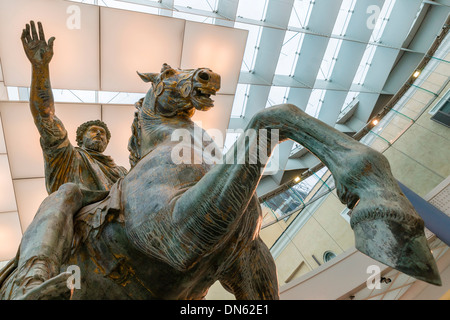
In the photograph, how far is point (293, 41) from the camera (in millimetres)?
Result: 10828

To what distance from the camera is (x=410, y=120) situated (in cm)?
586

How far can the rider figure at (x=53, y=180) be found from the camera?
1259 millimetres

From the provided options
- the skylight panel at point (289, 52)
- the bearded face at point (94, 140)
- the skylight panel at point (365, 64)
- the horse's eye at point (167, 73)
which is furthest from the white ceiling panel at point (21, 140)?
the skylight panel at point (365, 64)

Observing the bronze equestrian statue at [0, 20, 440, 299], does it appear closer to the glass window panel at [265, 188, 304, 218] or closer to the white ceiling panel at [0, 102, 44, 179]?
the glass window panel at [265, 188, 304, 218]

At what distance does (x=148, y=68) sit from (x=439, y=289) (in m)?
6.97

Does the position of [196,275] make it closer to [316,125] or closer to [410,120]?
[316,125]

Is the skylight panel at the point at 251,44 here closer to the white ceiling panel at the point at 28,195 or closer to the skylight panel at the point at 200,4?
the skylight panel at the point at 200,4

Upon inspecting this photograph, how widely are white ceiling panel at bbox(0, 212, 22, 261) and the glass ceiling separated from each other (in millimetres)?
2889

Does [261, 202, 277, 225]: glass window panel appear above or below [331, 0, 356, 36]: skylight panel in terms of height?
below

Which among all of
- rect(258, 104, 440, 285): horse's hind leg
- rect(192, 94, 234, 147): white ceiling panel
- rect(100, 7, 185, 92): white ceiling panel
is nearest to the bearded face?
rect(258, 104, 440, 285): horse's hind leg

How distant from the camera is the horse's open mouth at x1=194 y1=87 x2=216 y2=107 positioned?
1812 mm

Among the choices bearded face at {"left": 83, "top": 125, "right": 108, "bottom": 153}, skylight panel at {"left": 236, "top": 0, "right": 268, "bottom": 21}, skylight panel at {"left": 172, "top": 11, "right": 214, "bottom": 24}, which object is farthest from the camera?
skylight panel at {"left": 236, "top": 0, "right": 268, "bottom": 21}

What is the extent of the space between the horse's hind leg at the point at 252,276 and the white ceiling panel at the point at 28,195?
7.95 metres
